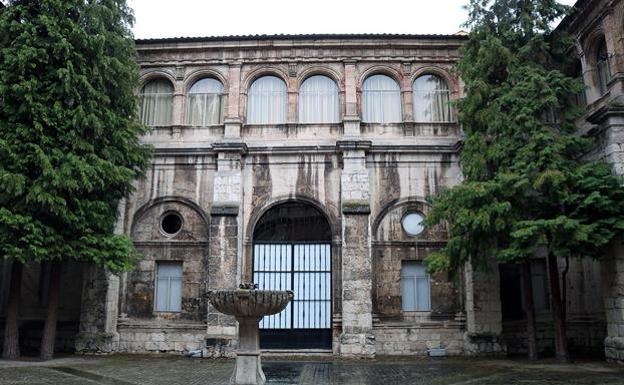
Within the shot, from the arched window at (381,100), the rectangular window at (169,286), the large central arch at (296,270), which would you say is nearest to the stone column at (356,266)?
the large central arch at (296,270)

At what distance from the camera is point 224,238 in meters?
17.6

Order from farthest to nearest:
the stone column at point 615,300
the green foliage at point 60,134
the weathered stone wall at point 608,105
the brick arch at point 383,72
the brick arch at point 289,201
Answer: the brick arch at point 383,72, the brick arch at point 289,201, the weathered stone wall at point 608,105, the stone column at point 615,300, the green foliage at point 60,134

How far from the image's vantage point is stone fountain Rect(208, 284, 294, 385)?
10.4 metres

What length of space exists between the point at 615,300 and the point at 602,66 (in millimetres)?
6965

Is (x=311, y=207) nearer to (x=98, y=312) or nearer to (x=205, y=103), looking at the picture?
(x=205, y=103)

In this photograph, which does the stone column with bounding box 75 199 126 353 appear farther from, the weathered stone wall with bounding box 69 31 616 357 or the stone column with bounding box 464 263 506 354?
the stone column with bounding box 464 263 506 354

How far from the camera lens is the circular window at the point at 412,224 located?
18.5m

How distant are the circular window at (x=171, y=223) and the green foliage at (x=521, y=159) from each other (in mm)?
8659

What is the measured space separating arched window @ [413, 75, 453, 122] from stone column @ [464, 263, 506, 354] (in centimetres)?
550

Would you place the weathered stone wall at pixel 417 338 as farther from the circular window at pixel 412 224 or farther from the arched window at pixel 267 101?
the arched window at pixel 267 101

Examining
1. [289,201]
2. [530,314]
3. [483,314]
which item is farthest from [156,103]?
[530,314]

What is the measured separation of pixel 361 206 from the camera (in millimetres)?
17594

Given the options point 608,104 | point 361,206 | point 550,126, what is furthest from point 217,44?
point 608,104

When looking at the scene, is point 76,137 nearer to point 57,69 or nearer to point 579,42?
point 57,69
